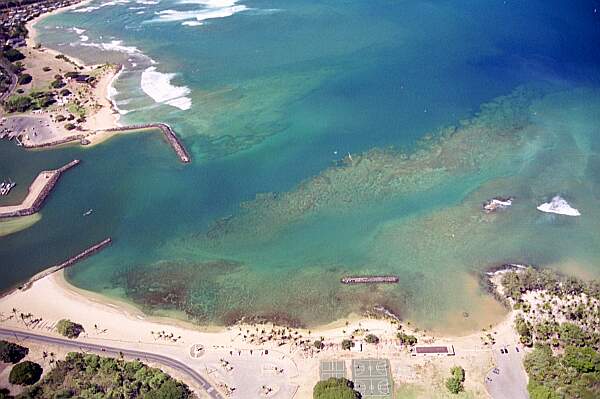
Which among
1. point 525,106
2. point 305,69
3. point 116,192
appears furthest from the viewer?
point 305,69

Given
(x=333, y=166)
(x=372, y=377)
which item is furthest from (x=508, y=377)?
(x=333, y=166)

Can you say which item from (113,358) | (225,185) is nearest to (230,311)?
(113,358)

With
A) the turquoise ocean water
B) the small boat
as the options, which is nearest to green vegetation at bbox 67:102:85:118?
the turquoise ocean water

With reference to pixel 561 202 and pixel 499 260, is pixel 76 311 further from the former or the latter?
pixel 561 202

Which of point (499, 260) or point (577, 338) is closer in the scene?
point (577, 338)

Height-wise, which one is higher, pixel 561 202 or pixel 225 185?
pixel 225 185

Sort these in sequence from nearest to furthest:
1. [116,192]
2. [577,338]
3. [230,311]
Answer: [577,338], [230,311], [116,192]

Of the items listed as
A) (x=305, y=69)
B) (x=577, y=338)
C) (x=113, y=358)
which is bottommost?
(x=577, y=338)

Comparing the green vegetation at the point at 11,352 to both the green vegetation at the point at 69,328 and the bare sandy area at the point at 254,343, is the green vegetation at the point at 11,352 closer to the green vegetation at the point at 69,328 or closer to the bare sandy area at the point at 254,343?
the bare sandy area at the point at 254,343

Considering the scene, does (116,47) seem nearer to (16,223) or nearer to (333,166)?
(16,223)
